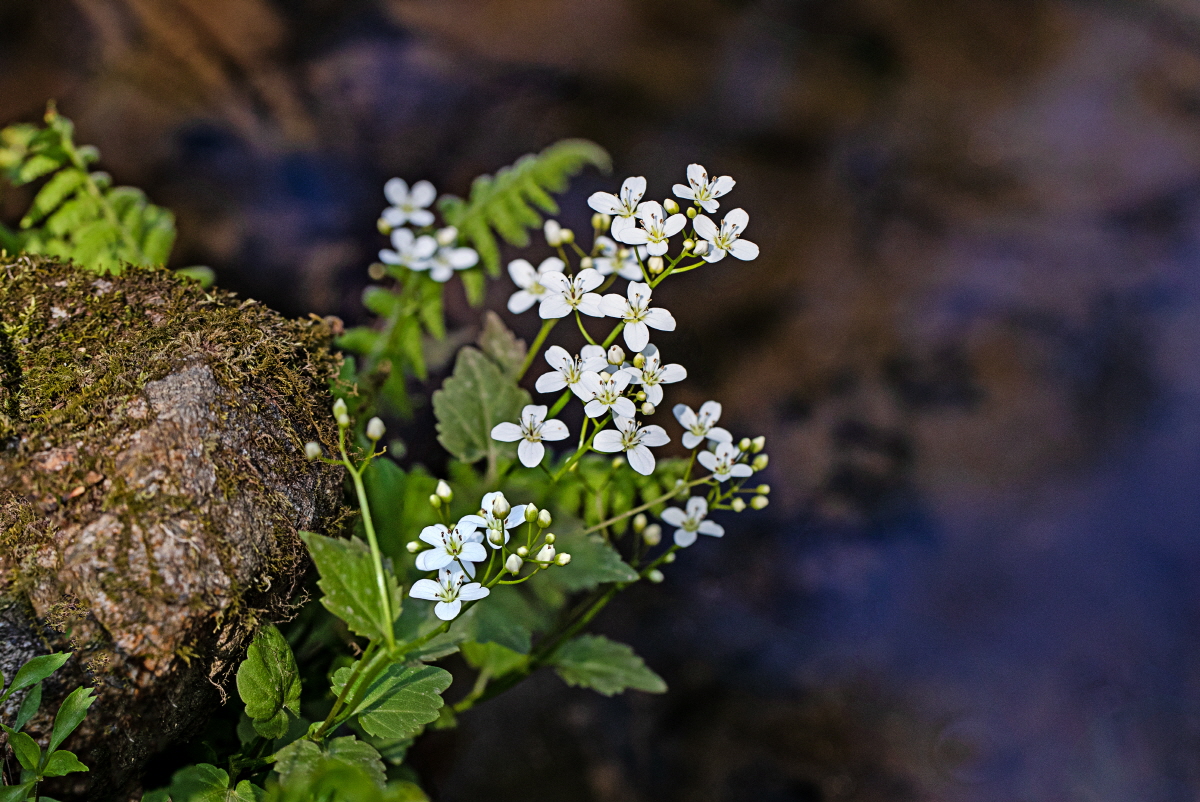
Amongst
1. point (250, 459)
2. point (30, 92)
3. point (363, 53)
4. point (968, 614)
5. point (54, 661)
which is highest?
point (363, 53)

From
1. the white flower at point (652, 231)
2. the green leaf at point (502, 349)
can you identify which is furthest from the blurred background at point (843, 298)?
the white flower at point (652, 231)

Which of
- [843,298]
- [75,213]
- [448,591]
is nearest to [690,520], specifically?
[448,591]

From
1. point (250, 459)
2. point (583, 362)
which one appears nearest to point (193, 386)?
point (250, 459)

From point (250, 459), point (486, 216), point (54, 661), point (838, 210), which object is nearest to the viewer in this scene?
point (54, 661)

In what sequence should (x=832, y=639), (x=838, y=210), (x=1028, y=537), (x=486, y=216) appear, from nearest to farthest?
(x=486, y=216), (x=832, y=639), (x=1028, y=537), (x=838, y=210)

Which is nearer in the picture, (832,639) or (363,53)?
(832,639)

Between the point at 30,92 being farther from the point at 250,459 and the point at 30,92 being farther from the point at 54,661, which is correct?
the point at 54,661
